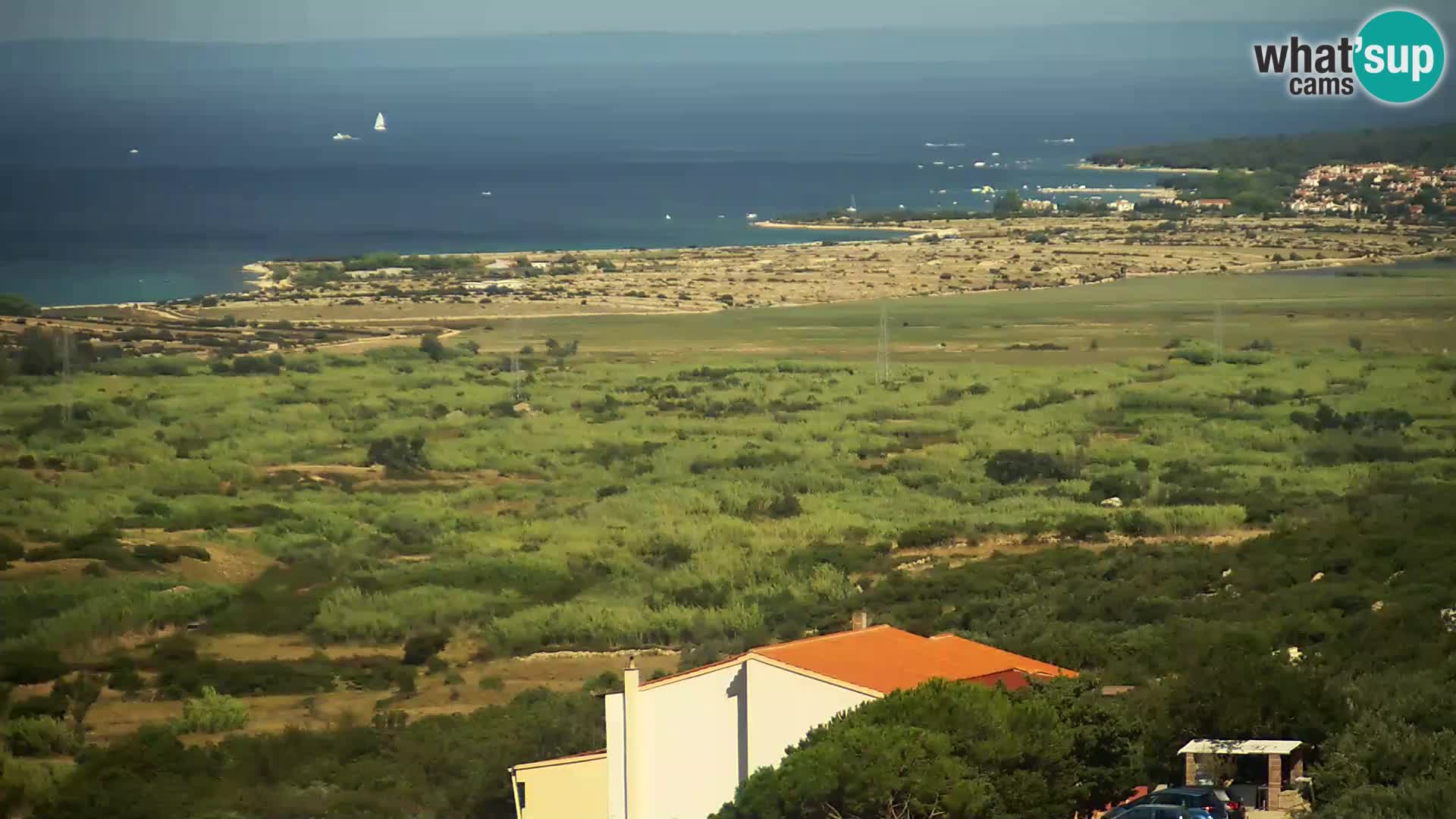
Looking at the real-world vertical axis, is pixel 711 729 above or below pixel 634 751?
above

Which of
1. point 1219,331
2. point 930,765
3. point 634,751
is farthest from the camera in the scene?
point 1219,331

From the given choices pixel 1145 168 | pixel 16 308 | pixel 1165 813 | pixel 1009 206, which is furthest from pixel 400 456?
pixel 1145 168

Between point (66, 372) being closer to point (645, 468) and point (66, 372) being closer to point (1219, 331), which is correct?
point (645, 468)

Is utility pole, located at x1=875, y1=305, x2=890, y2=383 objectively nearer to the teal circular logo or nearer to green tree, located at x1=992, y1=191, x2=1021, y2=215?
the teal circular logo

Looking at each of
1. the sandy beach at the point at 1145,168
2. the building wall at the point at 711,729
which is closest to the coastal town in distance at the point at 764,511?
the building wall at the point at 711,729

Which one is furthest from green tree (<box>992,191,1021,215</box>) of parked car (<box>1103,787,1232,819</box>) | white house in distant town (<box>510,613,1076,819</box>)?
parked car (<box>1103,787,1232,819</box>)

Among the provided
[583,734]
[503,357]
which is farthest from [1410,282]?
[583,734]
